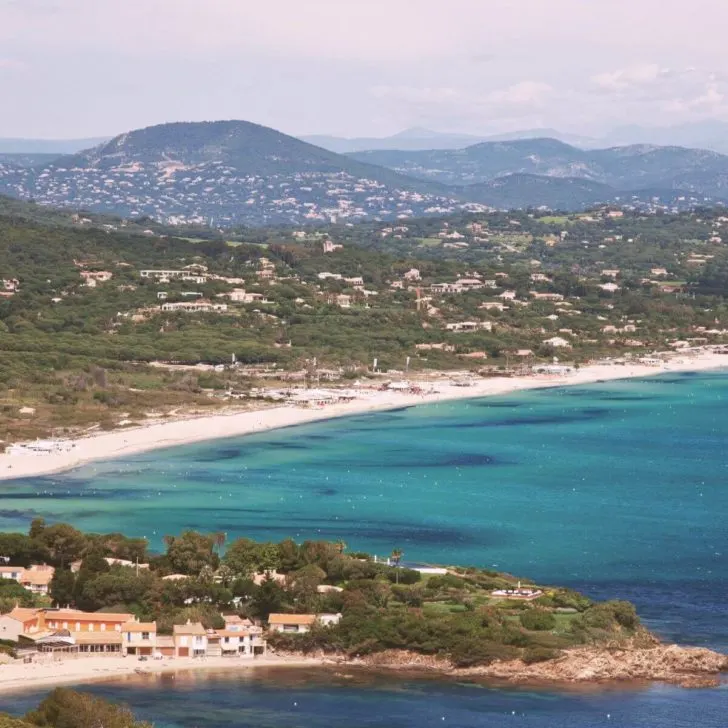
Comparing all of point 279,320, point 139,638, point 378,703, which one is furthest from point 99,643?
point 279,320

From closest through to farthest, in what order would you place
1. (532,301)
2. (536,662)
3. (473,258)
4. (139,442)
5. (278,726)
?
(278,726), (536,662), (139,442), (532,301), (473,258)

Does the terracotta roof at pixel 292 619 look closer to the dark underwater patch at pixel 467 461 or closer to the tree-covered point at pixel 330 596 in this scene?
the tree-covered point at pixel 330 596

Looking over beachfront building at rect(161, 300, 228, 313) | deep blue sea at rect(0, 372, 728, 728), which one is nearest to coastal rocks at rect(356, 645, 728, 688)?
deep blue sea at rect(0, 372, 728, 728)

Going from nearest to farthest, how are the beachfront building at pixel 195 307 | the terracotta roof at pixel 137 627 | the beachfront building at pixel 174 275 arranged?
1. the terracotta roof at pixel 137 627
2. the beachfront building at pixel 195 307
3. the beachfront building at pixel 174 275

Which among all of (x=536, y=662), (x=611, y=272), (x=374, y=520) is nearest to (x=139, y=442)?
(x=374, y=520)

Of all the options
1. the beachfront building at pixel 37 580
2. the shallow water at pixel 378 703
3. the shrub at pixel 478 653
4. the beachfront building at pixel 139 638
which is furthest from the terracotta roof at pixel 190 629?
the shrub at pixel 478 653

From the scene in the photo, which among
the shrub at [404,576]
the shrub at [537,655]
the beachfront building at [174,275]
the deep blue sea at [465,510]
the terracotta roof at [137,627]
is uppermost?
the beachfront building at [174,275]

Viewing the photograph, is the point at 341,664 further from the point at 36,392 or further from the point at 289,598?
the point at 36,392
